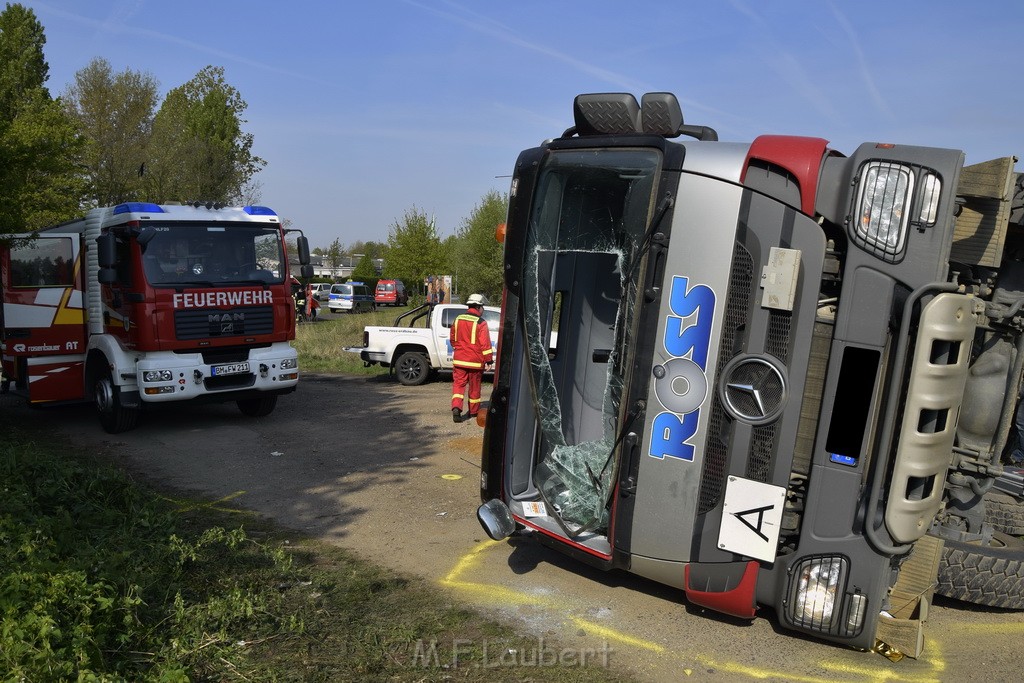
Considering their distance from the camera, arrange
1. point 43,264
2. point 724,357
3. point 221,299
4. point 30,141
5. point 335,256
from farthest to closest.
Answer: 1. point 335,256
2. point 43,264
3. point 221,299
4. point 30,141
5. point 724,357

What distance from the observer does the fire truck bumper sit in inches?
369

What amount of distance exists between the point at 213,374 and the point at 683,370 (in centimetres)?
717

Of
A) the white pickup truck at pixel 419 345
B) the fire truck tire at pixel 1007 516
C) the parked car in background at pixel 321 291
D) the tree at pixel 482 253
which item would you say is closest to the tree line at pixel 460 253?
the tree at pixel 482 253

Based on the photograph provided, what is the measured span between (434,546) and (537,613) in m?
1.36

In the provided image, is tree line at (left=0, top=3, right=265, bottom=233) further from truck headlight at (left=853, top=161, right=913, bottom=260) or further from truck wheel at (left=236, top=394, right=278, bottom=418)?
truck headlight at (left=853, top=161, right=913, bottom=260)

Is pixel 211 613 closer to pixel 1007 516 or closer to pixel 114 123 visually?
pixel 1007 516

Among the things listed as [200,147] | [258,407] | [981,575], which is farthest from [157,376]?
[200,147]

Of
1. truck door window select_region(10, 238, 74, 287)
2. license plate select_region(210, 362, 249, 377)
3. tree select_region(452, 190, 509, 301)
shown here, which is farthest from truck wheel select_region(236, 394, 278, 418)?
tree select_region(452, 190, 509, 301)

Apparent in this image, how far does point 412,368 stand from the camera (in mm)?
14969

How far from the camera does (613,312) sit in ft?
18.4

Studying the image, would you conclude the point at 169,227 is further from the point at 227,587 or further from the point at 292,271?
the point at 227,587

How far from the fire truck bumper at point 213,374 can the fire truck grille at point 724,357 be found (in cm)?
724

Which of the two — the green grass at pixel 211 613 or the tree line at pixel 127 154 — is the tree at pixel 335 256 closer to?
the tree line at pixel 127 154

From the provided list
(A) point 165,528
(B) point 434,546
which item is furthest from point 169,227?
(B) point 434,546
